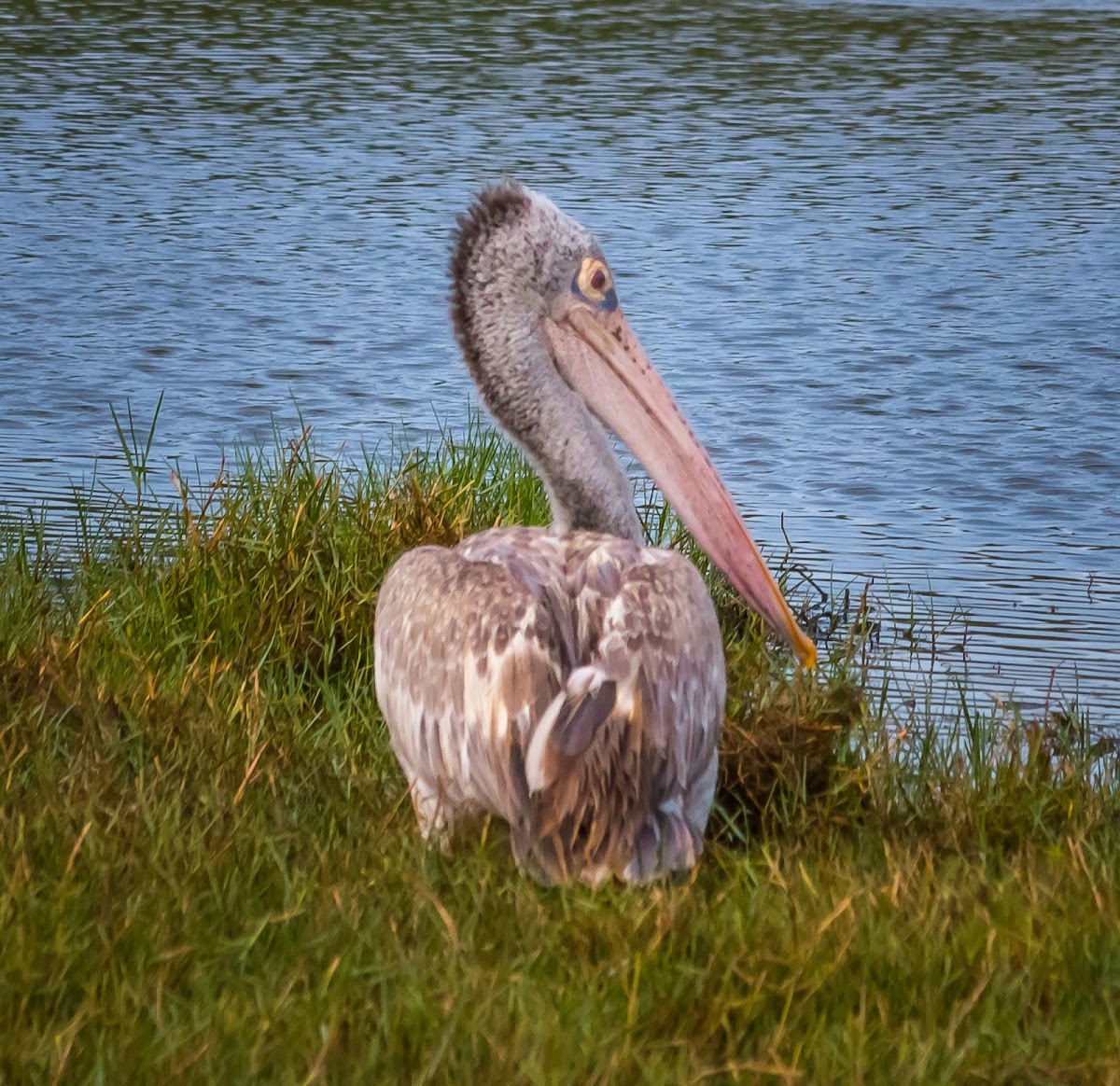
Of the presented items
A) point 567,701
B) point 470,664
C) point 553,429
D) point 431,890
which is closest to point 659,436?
point 553,429

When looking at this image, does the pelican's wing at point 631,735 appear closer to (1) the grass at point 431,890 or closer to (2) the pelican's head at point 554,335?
(1) the grass at point 431,890

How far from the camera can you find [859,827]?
4559mm

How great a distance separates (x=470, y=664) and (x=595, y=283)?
1.31 m

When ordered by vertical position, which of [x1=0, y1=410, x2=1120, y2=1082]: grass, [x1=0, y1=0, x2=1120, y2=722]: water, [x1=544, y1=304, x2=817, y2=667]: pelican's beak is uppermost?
[x1=544, y1=304, x2=817, y2=667]: pelican's beak

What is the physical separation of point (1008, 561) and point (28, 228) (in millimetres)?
7838

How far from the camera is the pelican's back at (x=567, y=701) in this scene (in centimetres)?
390

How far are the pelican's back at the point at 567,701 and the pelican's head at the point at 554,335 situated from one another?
26.5 inches

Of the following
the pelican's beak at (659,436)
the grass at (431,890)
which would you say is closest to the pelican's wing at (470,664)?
the grass at (431,890)

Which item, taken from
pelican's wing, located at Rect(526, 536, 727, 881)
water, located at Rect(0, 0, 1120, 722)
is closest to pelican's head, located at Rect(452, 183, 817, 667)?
pelican's wing, located at Rect(526, 536, 727, 881)

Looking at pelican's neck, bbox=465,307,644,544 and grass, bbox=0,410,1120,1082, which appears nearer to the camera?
grass, bbox=0,410,1120,1082

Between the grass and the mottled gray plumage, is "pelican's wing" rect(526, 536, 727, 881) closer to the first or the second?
the mottled gray plumage

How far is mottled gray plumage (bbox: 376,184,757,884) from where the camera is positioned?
3.90 m

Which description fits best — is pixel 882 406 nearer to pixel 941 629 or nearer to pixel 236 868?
pixel 941 629

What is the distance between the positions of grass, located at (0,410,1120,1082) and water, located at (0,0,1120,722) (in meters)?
1.08
